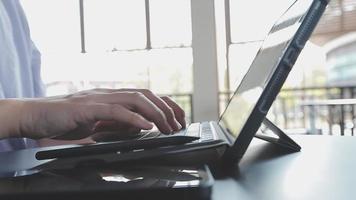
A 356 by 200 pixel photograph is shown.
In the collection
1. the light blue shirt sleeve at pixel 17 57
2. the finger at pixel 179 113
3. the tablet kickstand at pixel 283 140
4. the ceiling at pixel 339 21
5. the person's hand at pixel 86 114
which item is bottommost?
the tablet kickstand at pixel 283 140

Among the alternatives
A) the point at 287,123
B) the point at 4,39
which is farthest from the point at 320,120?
the point at 4,39

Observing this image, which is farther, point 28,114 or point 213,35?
point 213,35

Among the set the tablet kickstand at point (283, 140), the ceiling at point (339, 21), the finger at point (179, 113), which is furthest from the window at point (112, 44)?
the tablet kickstand at point (283, 140)

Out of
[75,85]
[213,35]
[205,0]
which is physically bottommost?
[75,85]

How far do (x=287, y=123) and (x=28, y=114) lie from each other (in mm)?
4145

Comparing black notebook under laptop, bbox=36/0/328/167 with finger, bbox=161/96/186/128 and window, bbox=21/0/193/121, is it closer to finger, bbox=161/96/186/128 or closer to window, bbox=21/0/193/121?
finger, bbox=161/96/186/128

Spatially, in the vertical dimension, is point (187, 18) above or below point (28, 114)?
above

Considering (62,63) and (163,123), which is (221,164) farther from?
(62,63)

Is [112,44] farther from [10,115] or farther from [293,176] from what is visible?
[293,176]

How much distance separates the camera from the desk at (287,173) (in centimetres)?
27

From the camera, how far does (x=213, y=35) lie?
12.4 feet

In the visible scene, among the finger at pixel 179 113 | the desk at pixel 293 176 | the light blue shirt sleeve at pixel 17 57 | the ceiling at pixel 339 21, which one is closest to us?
the desk at pixel 293 176

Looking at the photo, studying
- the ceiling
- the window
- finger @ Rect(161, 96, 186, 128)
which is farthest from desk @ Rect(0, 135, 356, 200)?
the ceiling

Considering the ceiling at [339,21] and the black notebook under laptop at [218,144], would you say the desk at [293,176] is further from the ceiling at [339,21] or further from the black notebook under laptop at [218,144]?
the ceiling at [339,21]
